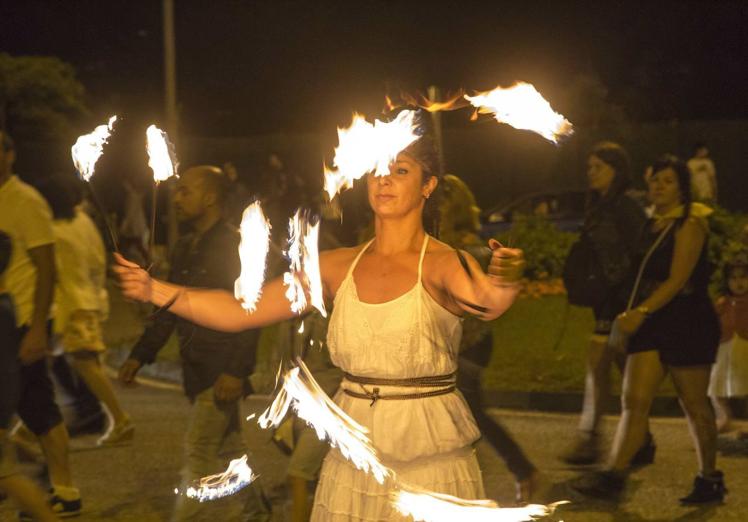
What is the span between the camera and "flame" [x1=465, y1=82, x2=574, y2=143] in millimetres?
4195

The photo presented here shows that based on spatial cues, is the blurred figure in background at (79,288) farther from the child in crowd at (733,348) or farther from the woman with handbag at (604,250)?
the child in crowd at (733,348)

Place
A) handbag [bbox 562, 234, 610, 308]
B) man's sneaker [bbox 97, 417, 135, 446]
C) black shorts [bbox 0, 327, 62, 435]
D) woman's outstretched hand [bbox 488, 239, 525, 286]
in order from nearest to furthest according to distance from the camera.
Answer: woman's outstretched hand [bbox 488, 239, 525, 286] → black shorts [bbox 0, 327, 62, 435] → handbag [bbox 562, 234, 610, 308] → man's sneaker [bbox 97, 417, 135, 446]

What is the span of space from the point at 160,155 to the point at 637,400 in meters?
3.54

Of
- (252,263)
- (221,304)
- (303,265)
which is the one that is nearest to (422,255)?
(303,265)

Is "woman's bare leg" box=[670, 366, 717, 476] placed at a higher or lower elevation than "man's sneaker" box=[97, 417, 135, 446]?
higher

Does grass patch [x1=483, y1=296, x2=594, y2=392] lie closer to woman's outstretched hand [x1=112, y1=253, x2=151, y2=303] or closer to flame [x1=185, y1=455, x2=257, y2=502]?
flame [x1=185, y1=455, x2=257, y2=502]

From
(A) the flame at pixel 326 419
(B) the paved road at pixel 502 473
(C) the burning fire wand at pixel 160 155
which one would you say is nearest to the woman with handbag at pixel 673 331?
(B) the paved road at pixel 502 473

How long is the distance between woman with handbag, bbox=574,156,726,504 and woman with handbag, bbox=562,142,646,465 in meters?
0.39

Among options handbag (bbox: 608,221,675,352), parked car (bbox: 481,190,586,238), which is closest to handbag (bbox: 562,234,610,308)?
handbag (bbox: 608,221,675,352)

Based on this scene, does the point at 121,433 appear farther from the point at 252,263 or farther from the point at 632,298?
the point at 252,263

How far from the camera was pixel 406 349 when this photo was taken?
13.0 feet

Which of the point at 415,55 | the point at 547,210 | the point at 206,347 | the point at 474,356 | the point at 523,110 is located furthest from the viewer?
the point at 415,55

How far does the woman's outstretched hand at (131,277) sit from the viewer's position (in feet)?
14.0

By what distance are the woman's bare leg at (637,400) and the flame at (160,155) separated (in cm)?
337
